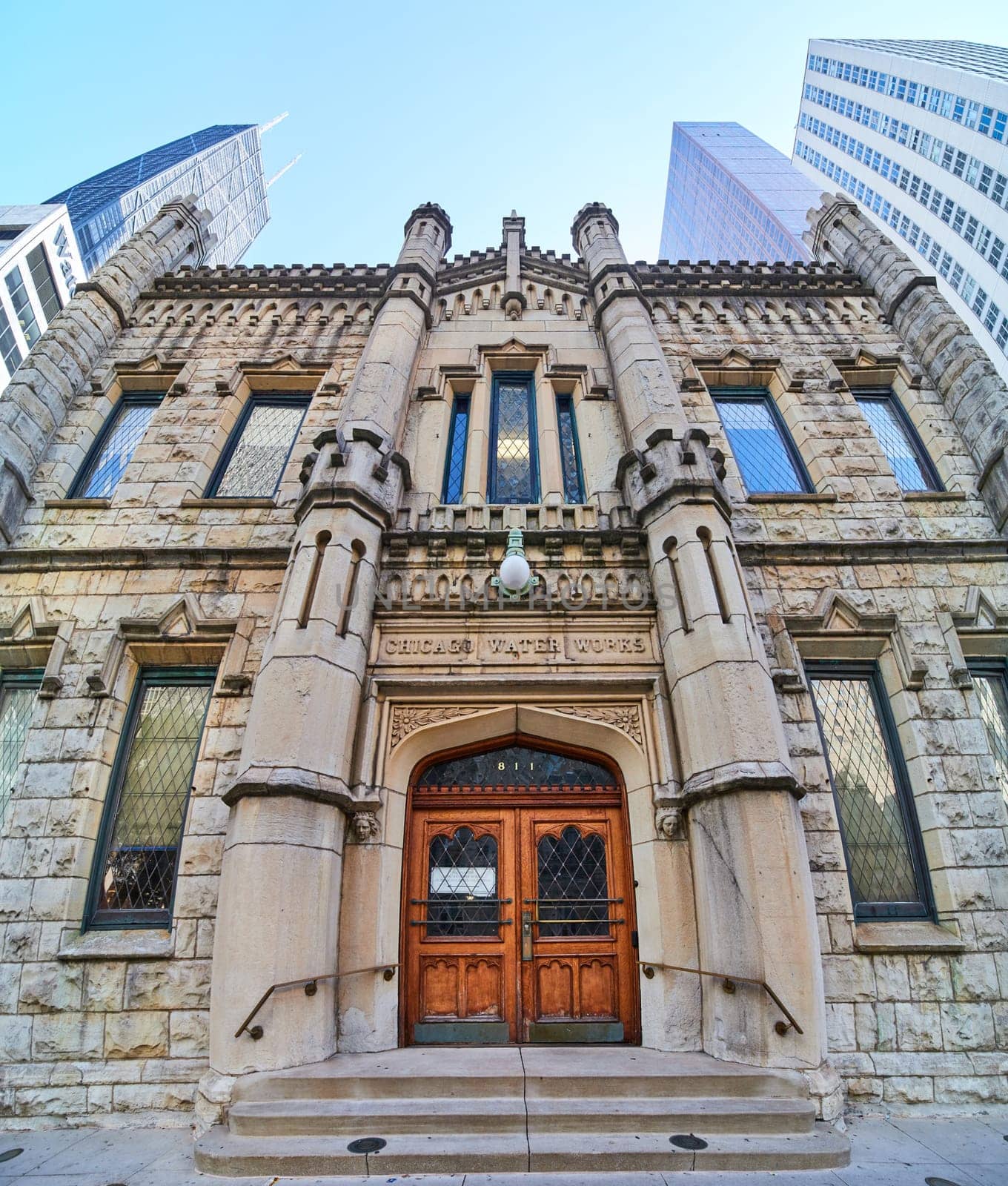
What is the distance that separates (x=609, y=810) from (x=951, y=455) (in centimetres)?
758

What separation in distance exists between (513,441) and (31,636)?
285 inches

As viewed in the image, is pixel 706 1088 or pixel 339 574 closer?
pixel 706 1088

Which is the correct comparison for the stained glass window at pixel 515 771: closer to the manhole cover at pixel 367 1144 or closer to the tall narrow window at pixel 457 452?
the manhole cover at pixel 367 1144

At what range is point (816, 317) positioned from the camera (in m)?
11.8

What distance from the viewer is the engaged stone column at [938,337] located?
356 inches

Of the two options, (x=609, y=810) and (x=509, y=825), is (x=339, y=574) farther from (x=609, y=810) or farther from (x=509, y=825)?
(x=609, y=810)

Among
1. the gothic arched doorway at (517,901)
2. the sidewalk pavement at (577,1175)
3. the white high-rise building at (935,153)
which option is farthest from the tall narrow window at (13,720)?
the white high-rise building at (935,153)

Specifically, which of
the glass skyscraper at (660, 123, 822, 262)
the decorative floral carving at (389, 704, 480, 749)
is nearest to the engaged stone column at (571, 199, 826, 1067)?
the decorative floral carving at (389, 704, 480, 749)

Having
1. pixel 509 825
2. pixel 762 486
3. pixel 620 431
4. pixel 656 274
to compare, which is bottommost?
pixel 509 825

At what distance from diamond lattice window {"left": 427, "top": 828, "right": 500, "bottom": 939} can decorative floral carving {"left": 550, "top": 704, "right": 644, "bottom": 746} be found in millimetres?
1673

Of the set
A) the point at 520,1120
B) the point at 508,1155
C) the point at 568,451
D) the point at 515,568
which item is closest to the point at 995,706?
the point at 515,568

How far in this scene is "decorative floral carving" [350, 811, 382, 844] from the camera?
6.27 meters

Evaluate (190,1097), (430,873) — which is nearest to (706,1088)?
(430,873)

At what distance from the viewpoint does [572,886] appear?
22.5ft
